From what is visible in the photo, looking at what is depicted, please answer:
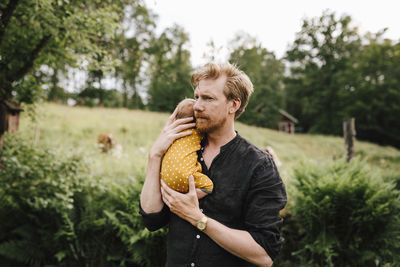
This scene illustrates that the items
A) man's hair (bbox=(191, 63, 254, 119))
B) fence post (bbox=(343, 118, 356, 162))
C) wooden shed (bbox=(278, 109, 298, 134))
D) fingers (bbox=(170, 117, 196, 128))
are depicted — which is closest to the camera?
man's hair (bbox=(191, 63, 254, 119))

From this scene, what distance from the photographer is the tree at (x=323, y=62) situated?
40344 mm

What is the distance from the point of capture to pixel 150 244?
14.0ft

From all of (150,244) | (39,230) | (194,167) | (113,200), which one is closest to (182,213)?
(194,167)

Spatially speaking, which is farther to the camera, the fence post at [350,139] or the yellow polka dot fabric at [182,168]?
the fence post at [350,139]

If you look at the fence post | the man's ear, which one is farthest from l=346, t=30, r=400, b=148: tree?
the man's ear

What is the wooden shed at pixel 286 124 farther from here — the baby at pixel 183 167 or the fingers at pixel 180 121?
the baby at pixel 183 167

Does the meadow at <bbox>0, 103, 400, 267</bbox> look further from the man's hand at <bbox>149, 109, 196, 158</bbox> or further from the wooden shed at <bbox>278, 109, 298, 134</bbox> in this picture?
the wooden shed at <bbox>278, 109, 298, 134</bbox>

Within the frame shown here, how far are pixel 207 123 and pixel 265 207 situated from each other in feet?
Result: 2.40

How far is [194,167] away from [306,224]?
349 cm

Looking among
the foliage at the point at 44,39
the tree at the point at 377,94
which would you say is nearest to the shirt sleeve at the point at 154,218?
the foliage at the point at 44,39

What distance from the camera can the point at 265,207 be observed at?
179 centimetres

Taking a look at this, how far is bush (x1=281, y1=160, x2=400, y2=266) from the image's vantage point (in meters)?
A: 4.09

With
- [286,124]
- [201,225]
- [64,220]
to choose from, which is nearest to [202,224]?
[201,225]

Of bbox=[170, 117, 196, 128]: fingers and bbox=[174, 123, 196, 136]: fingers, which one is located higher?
bbox=[170, 117, 196, 128]: fingers
